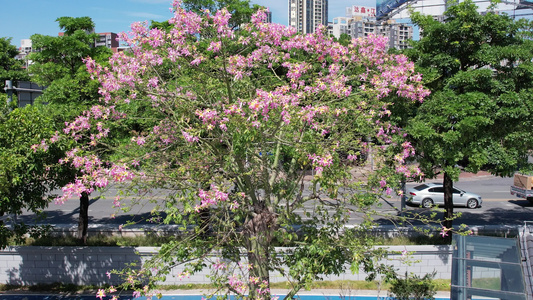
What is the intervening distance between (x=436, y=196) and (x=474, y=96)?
1260 cm

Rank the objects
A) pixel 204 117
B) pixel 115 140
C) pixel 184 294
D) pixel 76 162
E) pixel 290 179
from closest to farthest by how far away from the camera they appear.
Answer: pixel 204 117, pixel 76 162, pixel 290 179, pixel 115 140, pixel 184 294

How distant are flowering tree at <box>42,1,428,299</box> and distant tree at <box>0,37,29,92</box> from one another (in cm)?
2836

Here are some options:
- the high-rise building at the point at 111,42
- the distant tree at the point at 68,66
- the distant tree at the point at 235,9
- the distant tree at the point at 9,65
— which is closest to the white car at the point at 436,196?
the distant tree at the point at 235,9

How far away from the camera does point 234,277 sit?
6.98 m

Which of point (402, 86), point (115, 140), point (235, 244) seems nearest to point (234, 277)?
point (235, 244)

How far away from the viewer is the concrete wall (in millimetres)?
13758

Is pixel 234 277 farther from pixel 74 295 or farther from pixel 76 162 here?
pixel 74 295

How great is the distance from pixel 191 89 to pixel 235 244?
126 inches

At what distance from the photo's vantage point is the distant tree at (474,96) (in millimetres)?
12109

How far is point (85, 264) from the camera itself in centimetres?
1396

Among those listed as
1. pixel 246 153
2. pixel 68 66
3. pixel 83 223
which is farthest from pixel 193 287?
pixel 68 66

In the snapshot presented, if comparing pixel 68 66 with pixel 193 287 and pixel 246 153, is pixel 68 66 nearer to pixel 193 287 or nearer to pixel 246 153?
pixel 193 287

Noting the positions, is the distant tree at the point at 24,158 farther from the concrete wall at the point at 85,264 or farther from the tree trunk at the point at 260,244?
the tree trunk at the point at 260,244

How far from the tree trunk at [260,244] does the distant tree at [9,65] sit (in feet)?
101
